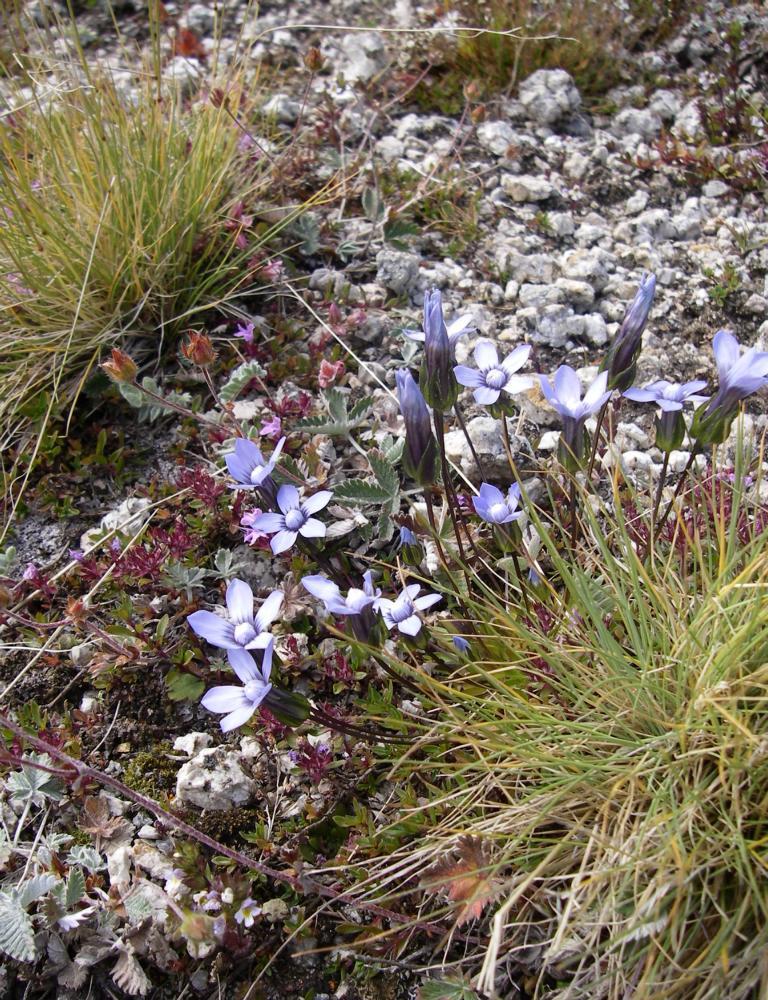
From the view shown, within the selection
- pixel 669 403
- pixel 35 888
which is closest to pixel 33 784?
pixel 35 888

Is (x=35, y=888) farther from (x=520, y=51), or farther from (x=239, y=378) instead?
(x=520, y=51)

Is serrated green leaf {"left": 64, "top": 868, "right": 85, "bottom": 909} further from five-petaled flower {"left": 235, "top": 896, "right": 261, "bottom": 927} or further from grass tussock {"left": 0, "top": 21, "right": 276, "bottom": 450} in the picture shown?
grass tussock {"left": 0, "top": 21, "right": 276, "bottom": 450}

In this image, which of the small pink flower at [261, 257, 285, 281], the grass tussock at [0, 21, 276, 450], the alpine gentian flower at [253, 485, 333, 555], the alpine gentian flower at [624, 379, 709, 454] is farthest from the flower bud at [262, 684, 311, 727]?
the small pink flower at [261, 257, 285, 281]

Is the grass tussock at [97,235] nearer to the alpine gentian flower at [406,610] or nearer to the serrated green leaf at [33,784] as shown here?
the serrated green leaf at [33,784]

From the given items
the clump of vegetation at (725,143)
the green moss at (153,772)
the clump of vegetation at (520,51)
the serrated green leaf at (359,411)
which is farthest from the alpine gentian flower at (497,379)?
the clump of vegetation at (520,51)

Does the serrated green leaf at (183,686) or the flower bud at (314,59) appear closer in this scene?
the serrated green leaf at (183,686)

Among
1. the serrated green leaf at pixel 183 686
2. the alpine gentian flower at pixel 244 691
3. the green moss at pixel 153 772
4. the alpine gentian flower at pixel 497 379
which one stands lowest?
the green moss at pixel 153 772
